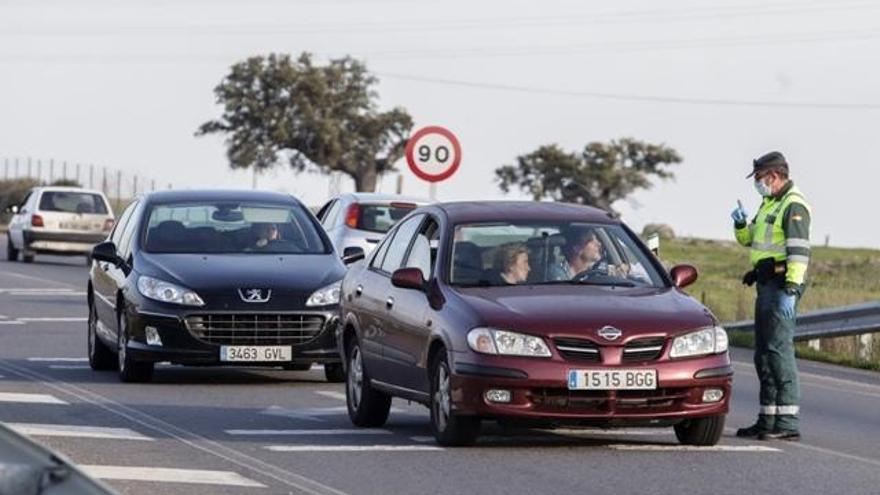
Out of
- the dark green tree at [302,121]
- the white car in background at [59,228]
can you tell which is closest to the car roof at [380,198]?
the white car in background at [59,228]

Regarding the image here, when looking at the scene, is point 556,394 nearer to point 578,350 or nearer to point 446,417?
point 578,350

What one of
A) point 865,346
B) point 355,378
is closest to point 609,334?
point 355,378

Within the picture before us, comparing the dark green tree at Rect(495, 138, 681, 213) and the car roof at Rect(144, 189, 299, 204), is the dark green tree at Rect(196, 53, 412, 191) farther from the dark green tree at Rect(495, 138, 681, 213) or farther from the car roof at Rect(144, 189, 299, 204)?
the car roof at Rect(144, 189, 299, 204)

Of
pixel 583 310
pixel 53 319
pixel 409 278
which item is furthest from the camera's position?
pixel 53 319

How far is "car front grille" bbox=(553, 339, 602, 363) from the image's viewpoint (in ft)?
44.0

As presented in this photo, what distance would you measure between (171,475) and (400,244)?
3645 millimetres

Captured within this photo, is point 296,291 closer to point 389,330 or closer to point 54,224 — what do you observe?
point 389,330

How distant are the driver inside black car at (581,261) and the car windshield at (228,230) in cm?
554

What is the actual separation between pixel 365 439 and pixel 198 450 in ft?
4.06

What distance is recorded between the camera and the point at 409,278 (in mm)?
14359

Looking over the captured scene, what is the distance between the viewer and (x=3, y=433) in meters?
4.97

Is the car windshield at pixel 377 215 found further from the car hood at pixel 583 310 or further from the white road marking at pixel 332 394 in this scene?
the car hood at pixel 583 310

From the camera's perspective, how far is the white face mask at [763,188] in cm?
1523

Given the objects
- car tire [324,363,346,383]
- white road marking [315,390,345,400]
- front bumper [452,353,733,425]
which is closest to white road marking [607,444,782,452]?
front bumper [452,353,733,425]
